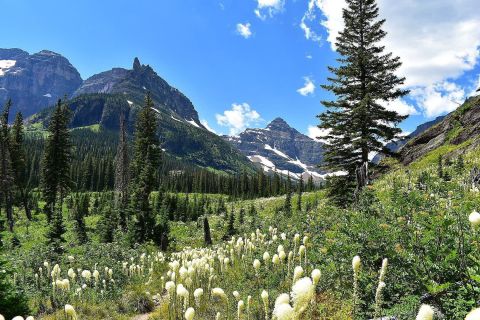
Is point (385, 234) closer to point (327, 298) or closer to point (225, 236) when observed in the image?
point (327, 298)

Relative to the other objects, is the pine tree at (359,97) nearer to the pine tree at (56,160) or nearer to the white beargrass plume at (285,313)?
the white beargrass plume at (285,313)

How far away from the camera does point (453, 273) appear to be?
487 cm

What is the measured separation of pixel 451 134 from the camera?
38750 millimetres

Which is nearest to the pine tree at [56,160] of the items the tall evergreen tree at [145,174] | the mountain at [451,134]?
the tall evergreen tree at [145,174]

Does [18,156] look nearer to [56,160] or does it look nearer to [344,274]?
[56,160]

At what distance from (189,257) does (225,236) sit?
15.7 metres

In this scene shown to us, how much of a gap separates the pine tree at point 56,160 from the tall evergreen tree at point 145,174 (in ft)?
31.9

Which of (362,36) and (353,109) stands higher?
(362,36)

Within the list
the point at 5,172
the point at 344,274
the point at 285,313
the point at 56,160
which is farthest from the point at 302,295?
the point at 56,160

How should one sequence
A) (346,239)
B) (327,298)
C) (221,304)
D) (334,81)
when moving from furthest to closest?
(334,81) < (221,304) < (346,239) < (327,298)

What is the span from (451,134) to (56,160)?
140 ft

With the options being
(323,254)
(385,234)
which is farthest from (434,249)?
(323,254)

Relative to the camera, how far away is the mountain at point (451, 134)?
113ft

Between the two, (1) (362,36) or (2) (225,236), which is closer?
(1) (362,36)
